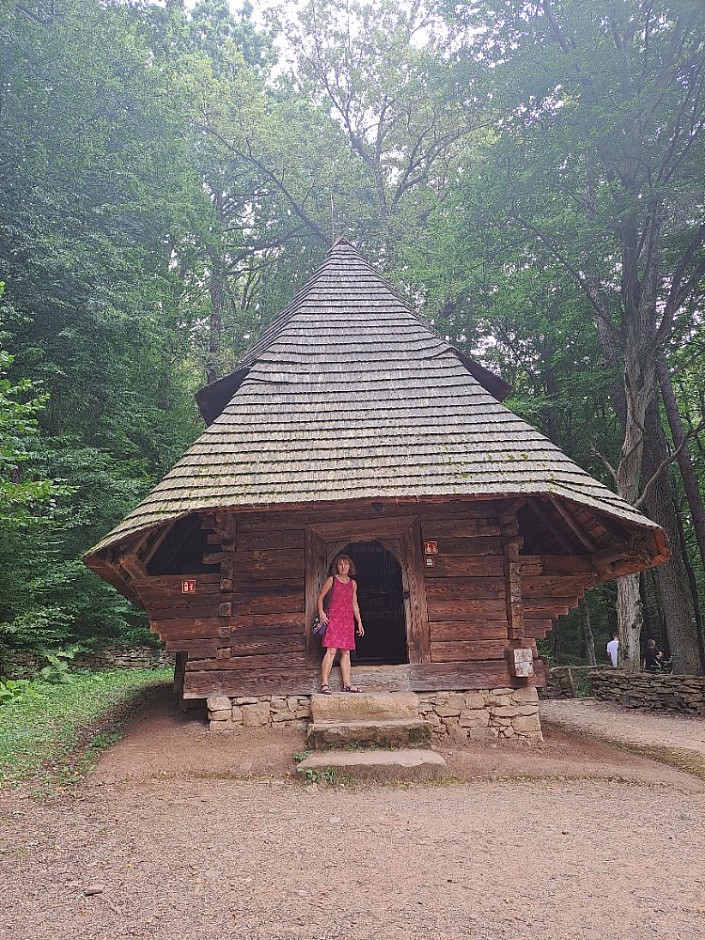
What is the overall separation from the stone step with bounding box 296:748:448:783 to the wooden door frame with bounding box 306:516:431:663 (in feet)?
4.98

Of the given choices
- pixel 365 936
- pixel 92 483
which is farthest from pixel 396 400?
pixel 92 483

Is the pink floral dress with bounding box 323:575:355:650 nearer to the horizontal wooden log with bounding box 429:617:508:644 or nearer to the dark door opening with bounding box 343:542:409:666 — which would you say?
the horizontal wooden log with bounding box 429:617:508:644

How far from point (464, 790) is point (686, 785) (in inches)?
88.9

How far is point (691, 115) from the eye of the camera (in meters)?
11.8

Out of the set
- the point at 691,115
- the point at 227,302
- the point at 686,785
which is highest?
the point at 227,302

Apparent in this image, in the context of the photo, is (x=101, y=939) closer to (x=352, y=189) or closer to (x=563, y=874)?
(x=563, y=874)

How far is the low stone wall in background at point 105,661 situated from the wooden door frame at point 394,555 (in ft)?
22.3

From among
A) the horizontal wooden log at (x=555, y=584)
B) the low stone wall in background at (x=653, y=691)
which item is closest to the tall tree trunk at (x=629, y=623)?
the low stone wall in background at (x=653, y=691)

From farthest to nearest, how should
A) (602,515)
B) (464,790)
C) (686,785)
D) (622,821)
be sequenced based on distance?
(602,515)
(686,785)
(464,790)
(622,821)

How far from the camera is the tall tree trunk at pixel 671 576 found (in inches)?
531

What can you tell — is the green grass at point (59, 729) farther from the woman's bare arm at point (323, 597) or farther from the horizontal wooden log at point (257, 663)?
the woman's bare arm at point (323, 597)

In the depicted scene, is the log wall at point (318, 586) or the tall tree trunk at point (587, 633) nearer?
the log wall at point (318, 586)

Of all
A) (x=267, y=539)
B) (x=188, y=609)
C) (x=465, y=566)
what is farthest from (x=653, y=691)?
(x=188, y=609)

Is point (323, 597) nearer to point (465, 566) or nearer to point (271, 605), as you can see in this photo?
point (271, 605)
